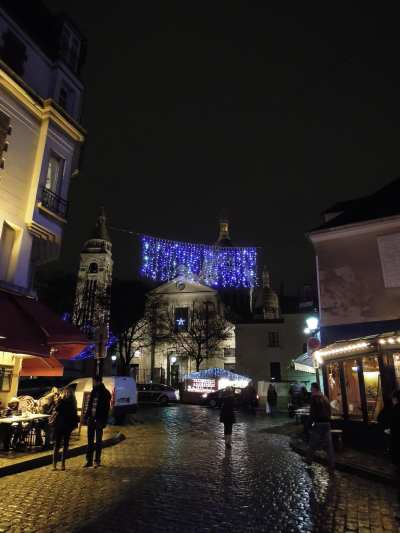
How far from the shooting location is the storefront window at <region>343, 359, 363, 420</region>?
11961 mm

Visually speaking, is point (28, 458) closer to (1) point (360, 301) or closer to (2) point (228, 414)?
(2) point (228, 414)

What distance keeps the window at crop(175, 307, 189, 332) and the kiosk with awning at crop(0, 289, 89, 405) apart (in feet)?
115

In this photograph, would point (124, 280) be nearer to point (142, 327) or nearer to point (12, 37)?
point (142, 327)

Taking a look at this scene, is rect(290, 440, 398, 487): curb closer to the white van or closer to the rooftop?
the rooftop

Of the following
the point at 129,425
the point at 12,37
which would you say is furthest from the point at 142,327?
the point at 12,37

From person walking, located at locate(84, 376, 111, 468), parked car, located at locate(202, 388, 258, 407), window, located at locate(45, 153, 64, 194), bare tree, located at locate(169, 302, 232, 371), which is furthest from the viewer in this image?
bare tree, located at locate(169, 302, 232, 371)

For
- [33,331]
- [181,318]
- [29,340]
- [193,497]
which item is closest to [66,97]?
[33,331]

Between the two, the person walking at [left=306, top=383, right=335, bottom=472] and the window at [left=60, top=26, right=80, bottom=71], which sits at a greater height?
the window at [left=60, top=26, right=80, bottom=71]

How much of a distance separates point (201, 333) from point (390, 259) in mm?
33269

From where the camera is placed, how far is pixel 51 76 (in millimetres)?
14602

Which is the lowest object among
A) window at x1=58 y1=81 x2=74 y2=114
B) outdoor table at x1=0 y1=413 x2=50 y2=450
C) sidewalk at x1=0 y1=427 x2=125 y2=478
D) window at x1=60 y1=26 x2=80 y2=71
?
sidewalk at x1=0 y1=427 x2=125 y2=478

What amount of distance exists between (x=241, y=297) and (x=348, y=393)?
5287 centimetres

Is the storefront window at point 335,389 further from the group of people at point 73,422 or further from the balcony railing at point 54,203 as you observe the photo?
the balcony railing at point 54,203

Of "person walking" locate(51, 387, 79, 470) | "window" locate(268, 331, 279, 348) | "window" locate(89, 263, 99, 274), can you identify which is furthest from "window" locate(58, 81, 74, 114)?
"window" locate(89, 263, 99, 274)
